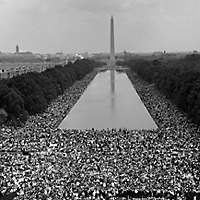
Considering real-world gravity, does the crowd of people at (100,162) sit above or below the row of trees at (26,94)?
below

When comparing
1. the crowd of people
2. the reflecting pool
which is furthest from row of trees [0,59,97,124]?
the reflecting pool

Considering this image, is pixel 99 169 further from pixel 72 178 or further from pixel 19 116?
pixel 19 116

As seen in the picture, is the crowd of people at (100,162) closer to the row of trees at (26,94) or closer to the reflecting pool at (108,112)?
the row of trees at (26,94)

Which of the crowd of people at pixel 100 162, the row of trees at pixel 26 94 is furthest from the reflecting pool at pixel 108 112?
the row of trees at pixel 26 94

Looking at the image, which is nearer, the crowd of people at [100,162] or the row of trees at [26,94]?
the crowd of people at [100,162]

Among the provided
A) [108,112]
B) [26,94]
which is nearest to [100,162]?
[108,112]

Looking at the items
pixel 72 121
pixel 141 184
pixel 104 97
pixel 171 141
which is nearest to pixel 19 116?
pixel 72 121
